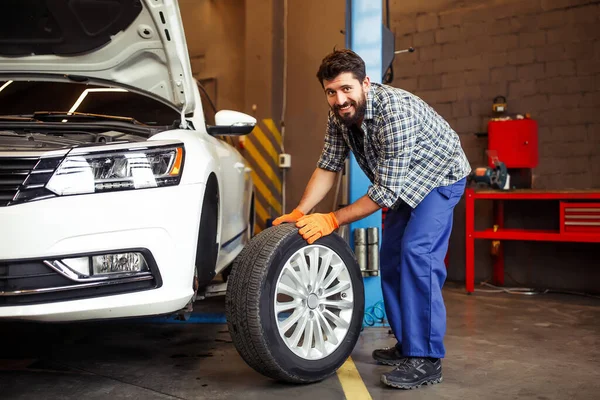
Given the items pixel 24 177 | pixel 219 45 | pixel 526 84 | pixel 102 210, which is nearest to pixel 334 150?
pixel 102 210

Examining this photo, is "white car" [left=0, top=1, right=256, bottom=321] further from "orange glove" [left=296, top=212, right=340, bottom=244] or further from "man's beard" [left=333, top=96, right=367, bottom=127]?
"man's beard" [left=333, top=96, right=367, bottom=127]

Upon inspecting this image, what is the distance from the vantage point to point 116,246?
2.04m

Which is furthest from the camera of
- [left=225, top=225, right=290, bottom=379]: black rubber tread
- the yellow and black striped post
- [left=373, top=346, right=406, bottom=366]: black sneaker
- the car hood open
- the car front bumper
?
the yellow and black striped post

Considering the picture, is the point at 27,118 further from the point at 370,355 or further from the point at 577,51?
the point at 577,51

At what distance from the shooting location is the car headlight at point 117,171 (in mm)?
2041

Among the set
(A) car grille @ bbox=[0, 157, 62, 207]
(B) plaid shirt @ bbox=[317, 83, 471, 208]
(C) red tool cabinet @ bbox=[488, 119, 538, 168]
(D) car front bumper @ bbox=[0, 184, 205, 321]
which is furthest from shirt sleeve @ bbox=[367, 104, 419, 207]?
(C) red tool cabinet @ bbox=[488, 119, 538, 168]

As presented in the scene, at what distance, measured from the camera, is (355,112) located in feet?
8.05

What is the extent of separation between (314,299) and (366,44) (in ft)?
5.70

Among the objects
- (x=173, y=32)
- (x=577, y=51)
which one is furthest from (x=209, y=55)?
(x=173, y=32)

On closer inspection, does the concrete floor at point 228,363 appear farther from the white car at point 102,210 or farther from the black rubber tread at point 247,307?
the white car at point 102,210

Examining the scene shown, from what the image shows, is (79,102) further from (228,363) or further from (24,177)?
(228,363)

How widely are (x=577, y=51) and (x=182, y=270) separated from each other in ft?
14.1

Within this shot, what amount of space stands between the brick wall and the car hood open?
11.0 ft

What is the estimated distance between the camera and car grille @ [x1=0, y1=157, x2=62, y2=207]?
6.59 ft
